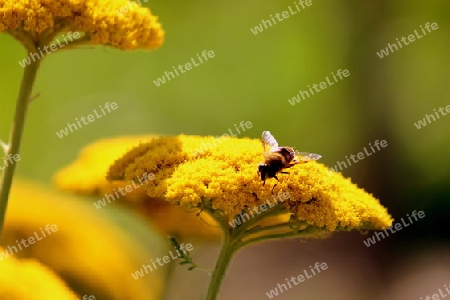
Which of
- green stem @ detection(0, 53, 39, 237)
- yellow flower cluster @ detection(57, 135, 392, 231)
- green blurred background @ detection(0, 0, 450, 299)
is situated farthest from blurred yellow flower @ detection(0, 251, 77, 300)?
green blurred background @ detection(0, 0, 450, 299)

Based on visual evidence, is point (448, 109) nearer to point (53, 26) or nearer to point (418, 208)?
point (418, 208)

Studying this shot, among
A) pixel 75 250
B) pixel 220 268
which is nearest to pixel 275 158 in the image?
pixel 220 268

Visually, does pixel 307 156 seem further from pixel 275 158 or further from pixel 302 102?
pixel 302 102

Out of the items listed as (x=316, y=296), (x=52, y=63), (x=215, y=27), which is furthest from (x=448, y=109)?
(x=52, y=63)

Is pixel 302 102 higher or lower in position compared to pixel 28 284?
higher

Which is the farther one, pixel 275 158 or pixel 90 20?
pixel 90 20

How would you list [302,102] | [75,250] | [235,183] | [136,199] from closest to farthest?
[235,183]
[136,199]
[75,250]
[302,102]
